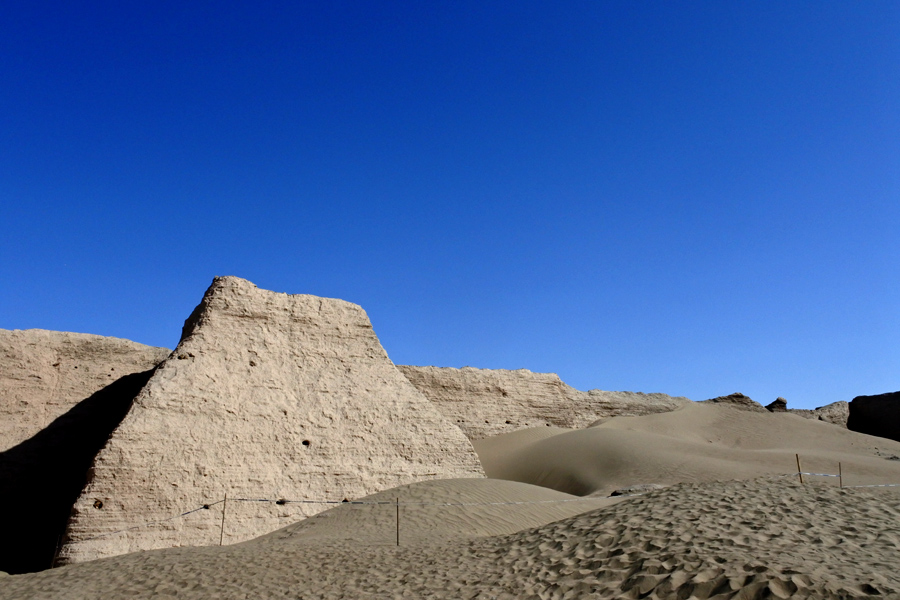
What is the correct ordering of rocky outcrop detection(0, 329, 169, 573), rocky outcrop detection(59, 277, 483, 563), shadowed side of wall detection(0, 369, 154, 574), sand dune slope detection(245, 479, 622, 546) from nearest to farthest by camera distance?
rocky outcrop detection(59, 277, 483, 563) → sand dune slope detection(245, 479, 622, 546) → shadowed side of wall detection(0, 369, 154, 574) → rocky outcrop detection(0, 329, 169, 573)

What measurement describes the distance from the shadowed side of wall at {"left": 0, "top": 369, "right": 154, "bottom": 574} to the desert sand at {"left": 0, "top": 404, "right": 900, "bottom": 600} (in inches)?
130

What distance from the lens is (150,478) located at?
10.3 meters

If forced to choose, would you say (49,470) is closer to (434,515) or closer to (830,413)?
(434,515)

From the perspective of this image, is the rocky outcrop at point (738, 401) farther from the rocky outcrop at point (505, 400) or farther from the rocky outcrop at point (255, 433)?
the rocky outcrop at point (255, 433)

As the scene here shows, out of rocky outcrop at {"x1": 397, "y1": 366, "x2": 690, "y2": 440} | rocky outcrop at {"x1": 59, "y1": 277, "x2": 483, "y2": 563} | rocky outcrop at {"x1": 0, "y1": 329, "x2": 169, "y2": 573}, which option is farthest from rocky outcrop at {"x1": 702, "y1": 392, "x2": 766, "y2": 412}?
rocky outcrop at {"x1": 0, "y1": 329, "x2": 169, "y2": 573}

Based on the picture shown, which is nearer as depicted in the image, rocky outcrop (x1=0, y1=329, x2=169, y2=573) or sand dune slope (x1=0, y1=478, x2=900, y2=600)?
sand dune slope (x1=0, y1=478, x2=900, y2=600)

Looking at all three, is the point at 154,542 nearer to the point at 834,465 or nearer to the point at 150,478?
the point at 150,478

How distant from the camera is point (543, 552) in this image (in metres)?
8.04

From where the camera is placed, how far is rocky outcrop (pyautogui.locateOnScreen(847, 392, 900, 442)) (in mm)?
26828

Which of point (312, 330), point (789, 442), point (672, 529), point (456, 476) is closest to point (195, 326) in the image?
point (312, 330)

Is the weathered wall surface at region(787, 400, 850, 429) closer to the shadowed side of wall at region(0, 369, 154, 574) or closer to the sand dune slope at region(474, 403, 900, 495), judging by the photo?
the sand dune slope at region(474, 403, 900, 495)

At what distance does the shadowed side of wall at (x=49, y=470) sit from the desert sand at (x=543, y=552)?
130 inches

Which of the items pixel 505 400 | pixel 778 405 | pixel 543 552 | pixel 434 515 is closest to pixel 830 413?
pixel 778 405

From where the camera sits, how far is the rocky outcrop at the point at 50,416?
42.2 ft
